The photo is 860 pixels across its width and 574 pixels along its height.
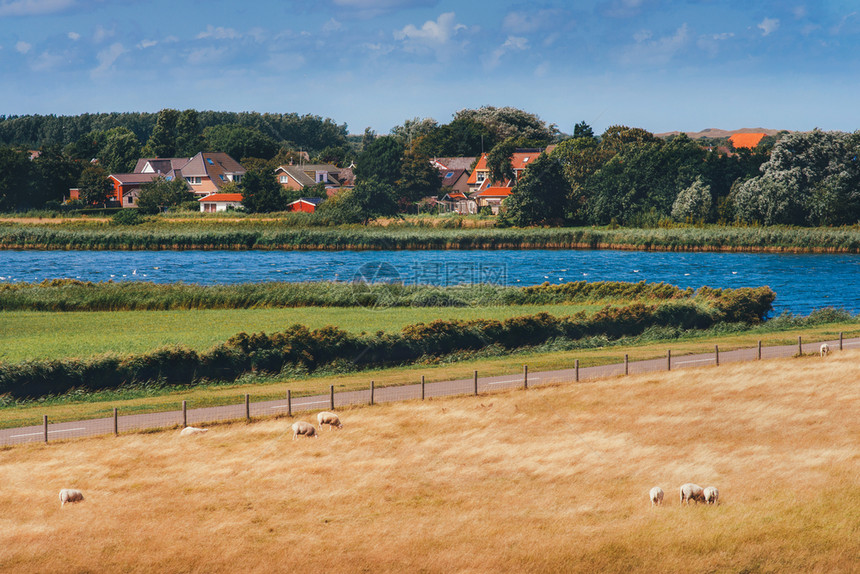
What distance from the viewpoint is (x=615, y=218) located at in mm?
130375

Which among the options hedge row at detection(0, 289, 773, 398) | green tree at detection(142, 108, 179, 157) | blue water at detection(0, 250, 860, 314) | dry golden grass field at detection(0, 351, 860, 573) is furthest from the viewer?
green tree at detection(142, 108, 179, 157)

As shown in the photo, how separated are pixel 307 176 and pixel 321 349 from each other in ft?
406

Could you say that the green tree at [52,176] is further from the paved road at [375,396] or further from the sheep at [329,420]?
the sheep at [329,420]

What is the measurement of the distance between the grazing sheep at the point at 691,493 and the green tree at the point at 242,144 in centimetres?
16868

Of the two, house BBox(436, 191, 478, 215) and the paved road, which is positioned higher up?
house BBox(436, 191, 478, 215)

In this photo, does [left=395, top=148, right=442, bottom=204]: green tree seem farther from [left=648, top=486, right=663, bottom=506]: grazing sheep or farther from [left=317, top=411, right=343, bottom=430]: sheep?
[left=648, top=486, right=663, bottom=506]: grazing sheep

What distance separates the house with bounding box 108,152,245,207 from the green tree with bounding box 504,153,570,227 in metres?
57.0

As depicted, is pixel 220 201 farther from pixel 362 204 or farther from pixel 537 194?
pixel 537 194

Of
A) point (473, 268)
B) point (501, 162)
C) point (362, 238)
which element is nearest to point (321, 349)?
point (473, 268)

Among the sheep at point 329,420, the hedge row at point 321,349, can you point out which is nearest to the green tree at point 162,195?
the hedge row at point 321,349

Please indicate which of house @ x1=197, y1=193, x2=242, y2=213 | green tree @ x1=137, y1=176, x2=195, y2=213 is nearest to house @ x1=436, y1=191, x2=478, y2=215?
house @ x1=197, y1=193, x2=242, y2=213

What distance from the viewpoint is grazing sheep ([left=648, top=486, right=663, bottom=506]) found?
2517 cm

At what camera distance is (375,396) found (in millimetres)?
37031

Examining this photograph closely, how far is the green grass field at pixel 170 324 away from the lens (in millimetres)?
44469
